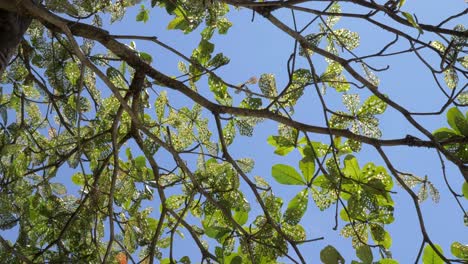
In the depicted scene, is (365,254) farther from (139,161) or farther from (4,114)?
(4,114)

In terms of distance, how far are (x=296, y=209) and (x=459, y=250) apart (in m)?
0.44

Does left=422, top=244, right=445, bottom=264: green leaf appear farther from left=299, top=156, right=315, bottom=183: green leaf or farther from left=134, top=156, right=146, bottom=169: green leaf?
left=134, top=156, right=146, bottom=169: green leaf

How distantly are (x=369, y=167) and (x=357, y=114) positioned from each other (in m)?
0.15

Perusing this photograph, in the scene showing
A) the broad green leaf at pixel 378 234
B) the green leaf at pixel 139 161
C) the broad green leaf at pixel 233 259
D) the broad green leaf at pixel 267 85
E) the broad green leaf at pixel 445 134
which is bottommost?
the broad green leaf at pixel 378 234

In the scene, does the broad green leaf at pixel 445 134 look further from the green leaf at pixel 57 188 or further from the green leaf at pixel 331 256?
the green leaf at pixel 57 188

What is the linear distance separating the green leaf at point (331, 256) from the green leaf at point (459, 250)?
0.40 metres

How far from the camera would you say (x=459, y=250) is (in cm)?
147

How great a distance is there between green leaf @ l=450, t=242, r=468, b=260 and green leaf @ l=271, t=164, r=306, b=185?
432 millimetres

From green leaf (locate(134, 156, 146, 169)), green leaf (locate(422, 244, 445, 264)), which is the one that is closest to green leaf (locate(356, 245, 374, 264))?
green leaf (locate(422, 244, 445, 264))

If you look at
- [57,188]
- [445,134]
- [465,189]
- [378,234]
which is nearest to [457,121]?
[445,134]

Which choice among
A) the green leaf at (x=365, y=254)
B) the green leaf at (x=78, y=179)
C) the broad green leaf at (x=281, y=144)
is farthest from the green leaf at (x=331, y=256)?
the green leaf at (x=78, y=179)

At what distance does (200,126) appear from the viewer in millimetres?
1848

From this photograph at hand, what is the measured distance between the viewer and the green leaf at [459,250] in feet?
4.78

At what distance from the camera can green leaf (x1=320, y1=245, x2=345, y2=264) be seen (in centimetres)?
126
